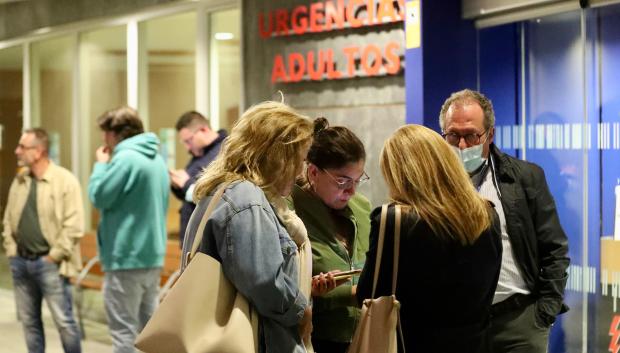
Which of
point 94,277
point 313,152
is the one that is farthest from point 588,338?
point 94,277

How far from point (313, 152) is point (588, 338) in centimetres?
280

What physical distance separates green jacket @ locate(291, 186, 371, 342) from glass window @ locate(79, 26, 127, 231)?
6.87m

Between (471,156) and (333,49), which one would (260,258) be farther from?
(333,49)

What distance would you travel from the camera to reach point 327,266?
310 cm

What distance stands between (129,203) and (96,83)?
15.5 feet

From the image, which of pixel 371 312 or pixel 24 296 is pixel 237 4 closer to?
pixel 24 296

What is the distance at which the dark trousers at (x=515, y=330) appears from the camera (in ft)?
11.1

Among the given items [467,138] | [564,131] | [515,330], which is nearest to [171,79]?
[564,131]

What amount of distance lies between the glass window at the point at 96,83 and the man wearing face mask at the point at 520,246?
6.75 meters

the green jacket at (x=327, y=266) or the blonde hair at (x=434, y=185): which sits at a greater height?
the blonde hair at (x=434, y=185)

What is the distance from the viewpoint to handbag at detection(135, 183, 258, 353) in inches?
105

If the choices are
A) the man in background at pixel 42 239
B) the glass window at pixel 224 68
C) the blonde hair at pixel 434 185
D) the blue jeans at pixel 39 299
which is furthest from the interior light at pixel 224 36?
the blonde hair at pixel 434 185

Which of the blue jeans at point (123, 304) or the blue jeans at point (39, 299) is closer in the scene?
the blue jeans at point (123, 304)

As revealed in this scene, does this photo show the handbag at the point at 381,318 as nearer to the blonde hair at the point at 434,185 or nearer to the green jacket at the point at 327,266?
the blonde hair at the point at 434,185
